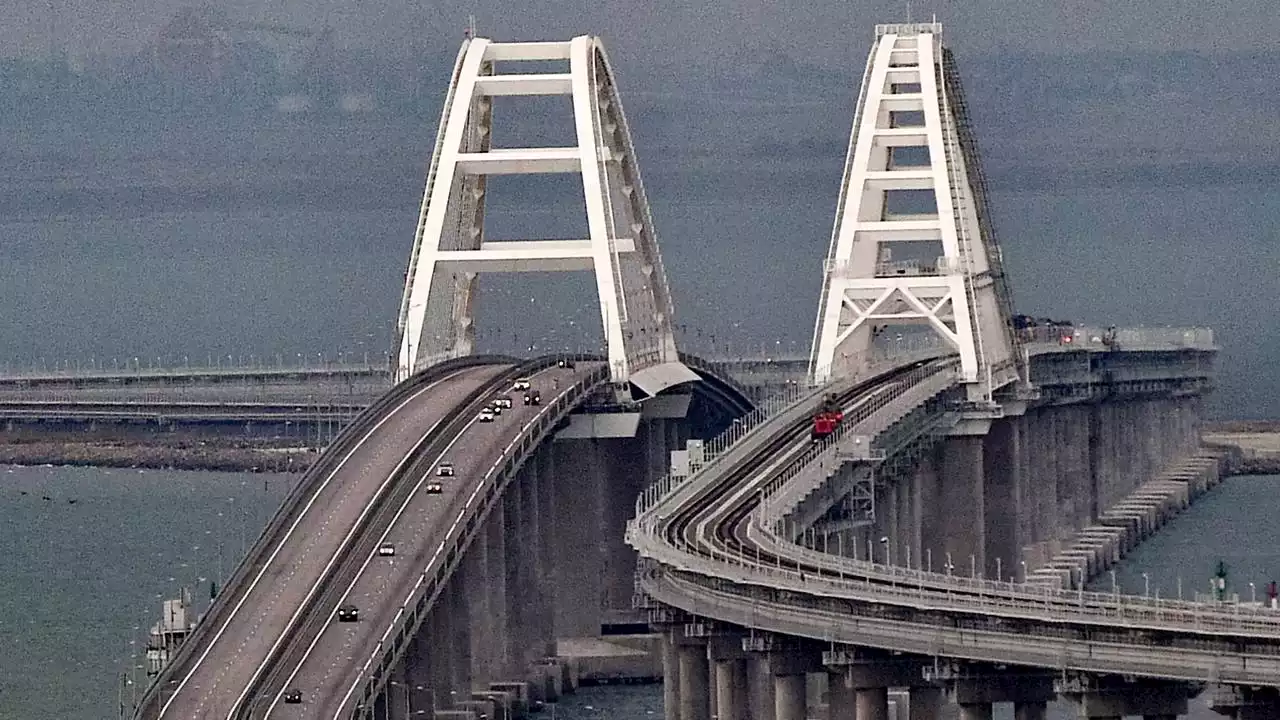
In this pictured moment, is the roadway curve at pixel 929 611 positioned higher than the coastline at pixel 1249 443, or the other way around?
the coastline at pixel 1249 443

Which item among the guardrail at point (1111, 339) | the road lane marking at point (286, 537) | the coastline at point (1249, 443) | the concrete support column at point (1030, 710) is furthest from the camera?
the coastline at point (1249, 443)

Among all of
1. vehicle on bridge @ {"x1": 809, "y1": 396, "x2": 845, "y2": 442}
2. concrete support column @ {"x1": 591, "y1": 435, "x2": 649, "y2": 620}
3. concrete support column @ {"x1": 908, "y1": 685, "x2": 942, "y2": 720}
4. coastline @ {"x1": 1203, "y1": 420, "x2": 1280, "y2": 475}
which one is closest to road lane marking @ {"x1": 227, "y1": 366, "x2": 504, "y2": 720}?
concrete support column @ {"x1": 591, "y1": 435, "x2": 649, "y2": 620}

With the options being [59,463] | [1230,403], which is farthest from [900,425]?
[1230,403]

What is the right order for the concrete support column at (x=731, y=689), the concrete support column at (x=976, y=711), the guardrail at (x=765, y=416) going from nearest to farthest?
the concrete support column at (x=976, y=711), the concrete support column at (x=731, y=689), the guardrail at (x=765, y=416)

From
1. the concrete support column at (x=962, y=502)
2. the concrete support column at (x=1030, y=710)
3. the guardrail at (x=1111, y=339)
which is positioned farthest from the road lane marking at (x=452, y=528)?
the guardrail at (x=1111, y=339)

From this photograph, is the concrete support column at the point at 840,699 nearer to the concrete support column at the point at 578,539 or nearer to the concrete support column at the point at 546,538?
the concrete support column at the point at 546,538

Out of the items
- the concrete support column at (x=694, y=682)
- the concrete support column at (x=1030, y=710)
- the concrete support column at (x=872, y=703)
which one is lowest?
the concrete support column at (x=1030, y=710)

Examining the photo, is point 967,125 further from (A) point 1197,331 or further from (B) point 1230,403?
(B) point 1230,403
